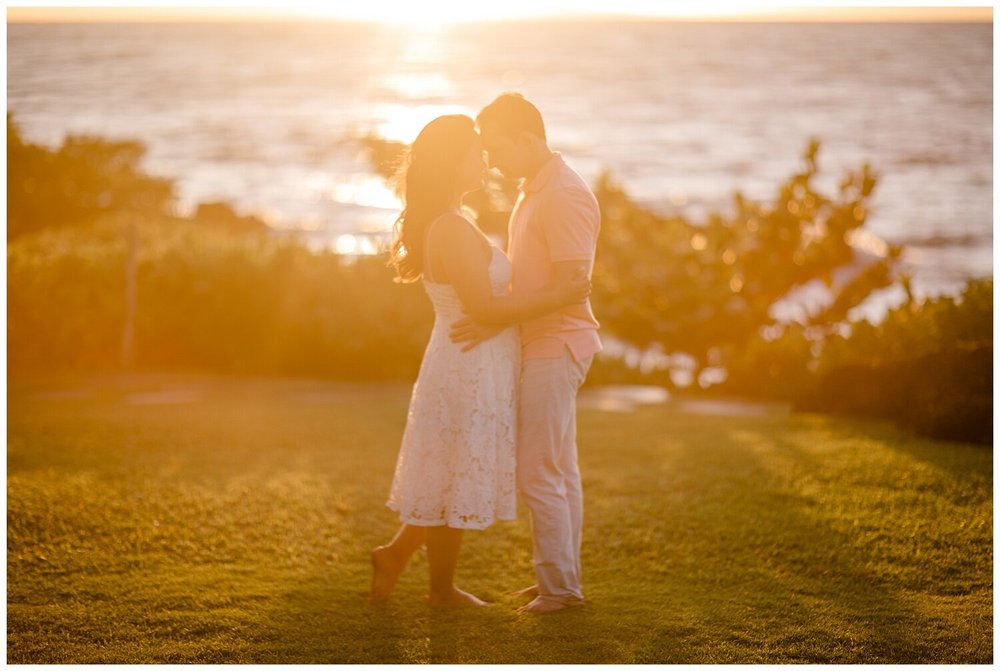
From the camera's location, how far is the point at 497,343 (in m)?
4.57

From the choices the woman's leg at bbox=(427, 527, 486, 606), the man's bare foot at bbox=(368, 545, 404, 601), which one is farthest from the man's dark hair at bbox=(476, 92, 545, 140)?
the man's bare foot at bbox=(368, 545, 404, 601)

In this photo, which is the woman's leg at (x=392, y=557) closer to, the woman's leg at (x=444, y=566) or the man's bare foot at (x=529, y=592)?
the woman's leg at (x=444, y=566)

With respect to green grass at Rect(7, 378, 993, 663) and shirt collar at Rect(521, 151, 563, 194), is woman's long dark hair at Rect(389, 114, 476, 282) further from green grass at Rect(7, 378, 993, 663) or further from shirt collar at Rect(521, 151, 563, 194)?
A: green grass at Rect(7, 378, 993, 663)

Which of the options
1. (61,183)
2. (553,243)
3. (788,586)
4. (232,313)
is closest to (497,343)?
(553,243)

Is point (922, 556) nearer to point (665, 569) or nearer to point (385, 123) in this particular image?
point (665, 569)

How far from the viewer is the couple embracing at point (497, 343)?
4391mm

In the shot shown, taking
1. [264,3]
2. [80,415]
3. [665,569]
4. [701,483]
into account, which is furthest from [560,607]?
[80,415]

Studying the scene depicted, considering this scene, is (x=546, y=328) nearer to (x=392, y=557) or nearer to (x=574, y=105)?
(x=392, y=557)

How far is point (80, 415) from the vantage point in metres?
9.09

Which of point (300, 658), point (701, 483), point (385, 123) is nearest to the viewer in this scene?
point (300, 658)

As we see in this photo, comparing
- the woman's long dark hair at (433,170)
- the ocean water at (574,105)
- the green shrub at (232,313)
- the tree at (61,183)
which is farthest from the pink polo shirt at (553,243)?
the tree at (61,183)

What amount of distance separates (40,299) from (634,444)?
7288 millimetres

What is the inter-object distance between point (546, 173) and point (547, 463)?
1.22 meters

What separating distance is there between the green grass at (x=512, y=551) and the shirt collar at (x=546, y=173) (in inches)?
71.4
